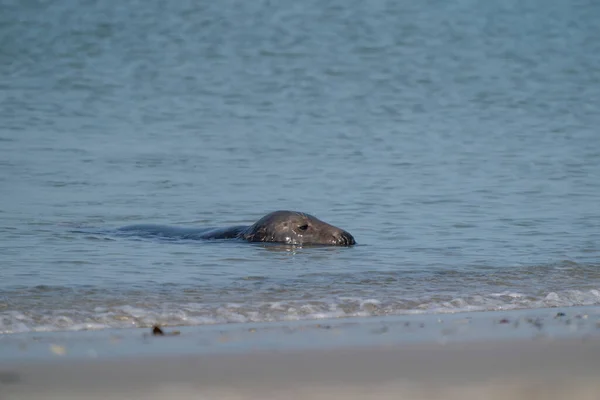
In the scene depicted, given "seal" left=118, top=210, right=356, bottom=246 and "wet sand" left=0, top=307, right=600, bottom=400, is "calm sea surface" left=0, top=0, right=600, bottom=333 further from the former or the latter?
"wet sand" left=0, top=307, right=600, bottom=400

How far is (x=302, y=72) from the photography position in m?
23.8

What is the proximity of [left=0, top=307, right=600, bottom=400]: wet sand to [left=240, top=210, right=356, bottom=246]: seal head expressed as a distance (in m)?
2.94

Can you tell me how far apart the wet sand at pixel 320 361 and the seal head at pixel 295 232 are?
294 centimetres

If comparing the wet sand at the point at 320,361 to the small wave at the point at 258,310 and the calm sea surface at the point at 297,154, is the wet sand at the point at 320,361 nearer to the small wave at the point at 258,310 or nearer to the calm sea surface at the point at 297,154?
the small wave at the point at 258,310

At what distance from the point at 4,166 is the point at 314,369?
29.4 ft

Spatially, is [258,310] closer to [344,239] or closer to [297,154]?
[344,239]

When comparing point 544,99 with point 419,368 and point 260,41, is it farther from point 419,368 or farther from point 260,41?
point 419,368

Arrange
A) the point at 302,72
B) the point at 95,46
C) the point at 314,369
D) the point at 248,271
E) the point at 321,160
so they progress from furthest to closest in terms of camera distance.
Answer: the point at 95,46
the point at 302,72
the point at 321,160
the point at 248,271
the point at 314,369

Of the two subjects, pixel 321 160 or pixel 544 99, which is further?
pixel 544 99

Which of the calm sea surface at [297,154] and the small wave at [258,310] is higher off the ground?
the calm sea surface at [297,154]

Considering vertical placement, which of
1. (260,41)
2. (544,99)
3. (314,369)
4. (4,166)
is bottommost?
(314,369)

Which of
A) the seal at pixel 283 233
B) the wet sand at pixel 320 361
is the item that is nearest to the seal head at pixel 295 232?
the seal at pixel 283 233

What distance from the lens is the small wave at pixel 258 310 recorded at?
6441 mm

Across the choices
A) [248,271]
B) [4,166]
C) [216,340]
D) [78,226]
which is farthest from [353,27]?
[216,340]
